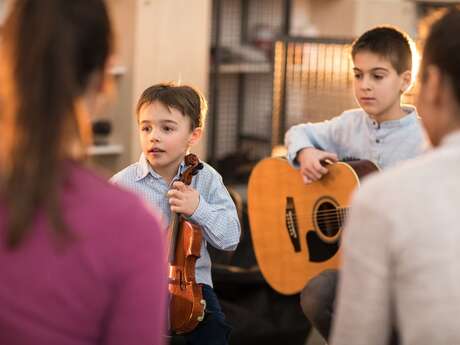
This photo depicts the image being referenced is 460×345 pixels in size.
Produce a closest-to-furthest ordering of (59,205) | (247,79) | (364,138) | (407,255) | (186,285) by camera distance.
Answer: (59,205), (407,255), (186,285), (364,138), (247,79)

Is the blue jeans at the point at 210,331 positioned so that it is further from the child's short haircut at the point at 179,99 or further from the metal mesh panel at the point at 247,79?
the metal mesh panel at the point at 247,79

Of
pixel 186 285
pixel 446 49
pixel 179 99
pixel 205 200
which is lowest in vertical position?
pixel 186 285

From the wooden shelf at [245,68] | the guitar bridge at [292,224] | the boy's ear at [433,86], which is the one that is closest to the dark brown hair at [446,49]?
the boy's ear at [433,86]

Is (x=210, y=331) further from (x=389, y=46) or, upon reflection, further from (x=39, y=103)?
(x=39, y=103)

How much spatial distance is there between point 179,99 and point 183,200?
256 mm

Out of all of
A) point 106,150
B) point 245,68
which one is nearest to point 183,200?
point 106,150

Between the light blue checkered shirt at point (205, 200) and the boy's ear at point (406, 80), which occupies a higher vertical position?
the boy's ear at point (406, 80)

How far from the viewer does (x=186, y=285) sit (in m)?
2.05

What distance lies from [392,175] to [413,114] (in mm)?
1271

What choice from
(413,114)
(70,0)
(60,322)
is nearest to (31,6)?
(70,0)

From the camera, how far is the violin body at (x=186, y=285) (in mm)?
2039

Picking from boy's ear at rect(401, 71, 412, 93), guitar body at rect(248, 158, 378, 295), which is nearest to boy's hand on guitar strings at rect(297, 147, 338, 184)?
guitar body at rect(248, 158, 378, 295)

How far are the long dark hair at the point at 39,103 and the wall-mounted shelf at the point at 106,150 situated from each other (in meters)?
2.82

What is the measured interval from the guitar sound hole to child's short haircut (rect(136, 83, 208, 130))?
1.88 feet
